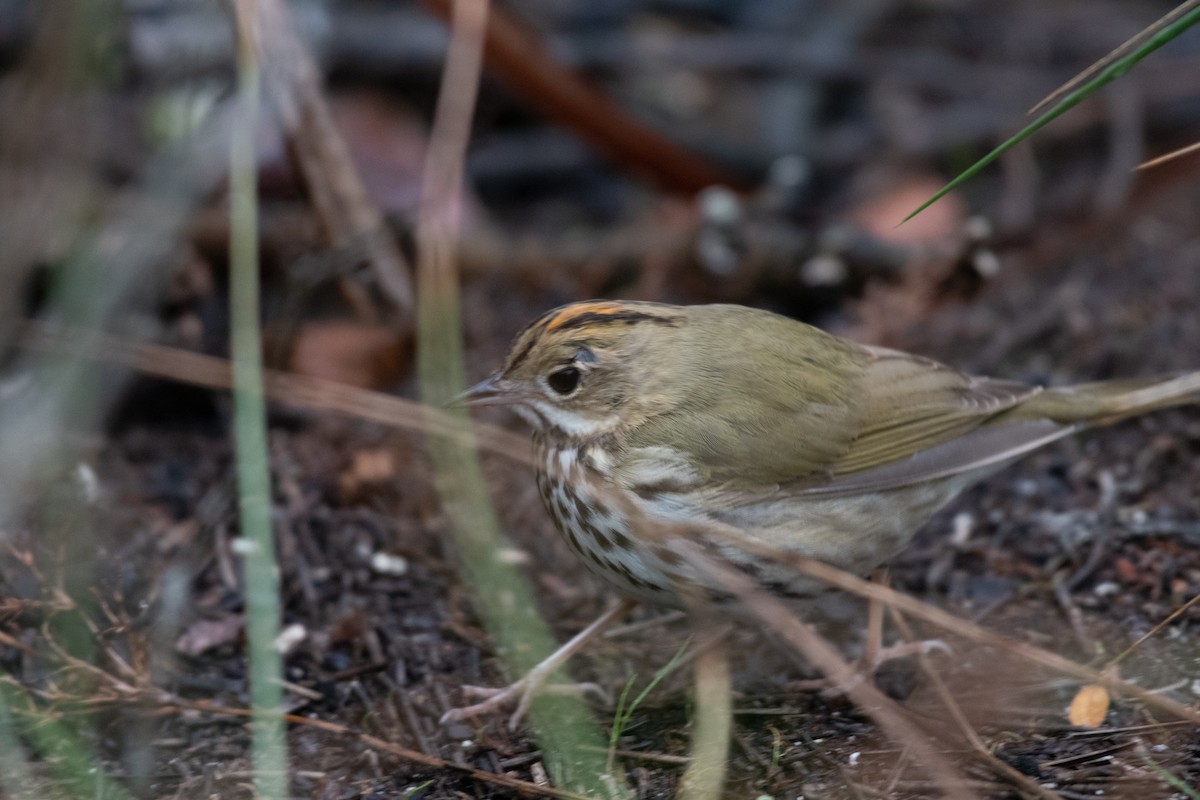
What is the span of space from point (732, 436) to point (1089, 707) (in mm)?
1146

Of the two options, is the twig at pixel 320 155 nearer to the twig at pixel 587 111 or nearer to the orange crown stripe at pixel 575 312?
the twig at pixel 587 111

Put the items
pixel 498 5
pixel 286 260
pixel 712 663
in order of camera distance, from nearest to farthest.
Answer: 1. pixel 712 663
2. pixel 286 260
3. pixel 498 5

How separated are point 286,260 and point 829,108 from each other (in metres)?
3.57

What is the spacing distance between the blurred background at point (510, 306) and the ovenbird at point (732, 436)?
0.47 m

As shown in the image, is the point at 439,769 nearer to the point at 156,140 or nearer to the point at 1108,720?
the point at 1108,720

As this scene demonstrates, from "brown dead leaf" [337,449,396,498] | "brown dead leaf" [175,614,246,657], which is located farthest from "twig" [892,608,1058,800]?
"brown dead leaf" [175,614,246,657]

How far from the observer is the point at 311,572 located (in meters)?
4.15

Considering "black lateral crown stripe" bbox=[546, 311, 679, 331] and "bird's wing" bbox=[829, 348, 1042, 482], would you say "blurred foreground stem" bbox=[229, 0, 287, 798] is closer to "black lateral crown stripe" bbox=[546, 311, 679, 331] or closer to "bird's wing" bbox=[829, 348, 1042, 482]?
"black lateral crown stripe" bbox=[546, 311, 679, 331]

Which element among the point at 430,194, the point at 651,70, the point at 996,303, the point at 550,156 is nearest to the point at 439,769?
the point at 430,194

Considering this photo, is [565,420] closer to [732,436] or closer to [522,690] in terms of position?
[732,436]

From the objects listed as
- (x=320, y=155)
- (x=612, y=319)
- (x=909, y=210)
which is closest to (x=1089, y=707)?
(x=612, y=319)

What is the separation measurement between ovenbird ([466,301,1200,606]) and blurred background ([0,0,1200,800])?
1.53ft

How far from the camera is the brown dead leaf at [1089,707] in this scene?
3.27 metres

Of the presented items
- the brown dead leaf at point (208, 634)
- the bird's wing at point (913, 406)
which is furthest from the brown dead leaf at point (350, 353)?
the bird's wing at point (913, 406)
